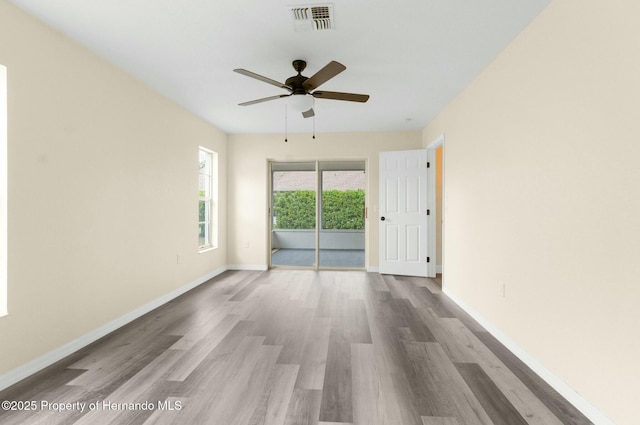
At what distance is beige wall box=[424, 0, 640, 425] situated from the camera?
1.47 m

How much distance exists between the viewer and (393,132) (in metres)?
5.43

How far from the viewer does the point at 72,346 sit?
241cm

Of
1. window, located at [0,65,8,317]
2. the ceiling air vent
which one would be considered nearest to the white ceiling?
the ceiling air vent

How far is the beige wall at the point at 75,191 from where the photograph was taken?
80.6 inches

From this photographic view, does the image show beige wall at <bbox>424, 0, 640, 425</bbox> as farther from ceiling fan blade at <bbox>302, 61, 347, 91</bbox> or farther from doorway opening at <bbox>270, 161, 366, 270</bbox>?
doorway opening at <bbox>270, 161, 366, 270</bbox>

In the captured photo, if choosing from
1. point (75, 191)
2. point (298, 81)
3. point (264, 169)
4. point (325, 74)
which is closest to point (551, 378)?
point (325, 74)

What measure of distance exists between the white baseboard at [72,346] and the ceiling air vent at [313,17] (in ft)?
9.72

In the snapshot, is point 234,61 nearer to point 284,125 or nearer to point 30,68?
point 30,68

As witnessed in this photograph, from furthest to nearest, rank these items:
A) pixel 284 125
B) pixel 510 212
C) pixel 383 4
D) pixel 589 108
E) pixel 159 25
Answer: pixel 284 125, pixel 510 212, pixel 159 25, pixel 383 4, pixel 589 108

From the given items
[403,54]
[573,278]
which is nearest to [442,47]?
[403,54]

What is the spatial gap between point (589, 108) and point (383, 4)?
4.49ft

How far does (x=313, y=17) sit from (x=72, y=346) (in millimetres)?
3069

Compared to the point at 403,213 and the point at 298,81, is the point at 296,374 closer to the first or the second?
the point at 298,81

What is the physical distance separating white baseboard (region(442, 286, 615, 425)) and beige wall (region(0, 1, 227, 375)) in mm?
3420
